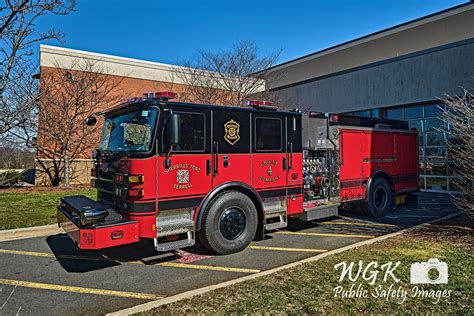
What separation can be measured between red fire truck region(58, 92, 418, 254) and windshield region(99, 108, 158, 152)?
0.06ft

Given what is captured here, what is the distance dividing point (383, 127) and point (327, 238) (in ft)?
13.8

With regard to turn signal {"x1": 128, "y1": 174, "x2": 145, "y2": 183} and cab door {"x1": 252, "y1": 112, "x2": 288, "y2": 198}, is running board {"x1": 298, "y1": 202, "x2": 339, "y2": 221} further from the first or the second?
turn signal {"x1": 128, "y1": 174, "x2": 145, "y2": 183}

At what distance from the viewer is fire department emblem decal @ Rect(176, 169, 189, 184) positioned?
5312mm

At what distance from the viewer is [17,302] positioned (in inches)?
162

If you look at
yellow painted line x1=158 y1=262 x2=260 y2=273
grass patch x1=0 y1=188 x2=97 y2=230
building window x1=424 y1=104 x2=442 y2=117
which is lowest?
yellow painted line x1=158 y1=262 x2=260 y2=273

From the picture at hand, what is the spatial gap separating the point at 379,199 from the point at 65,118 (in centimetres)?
1506

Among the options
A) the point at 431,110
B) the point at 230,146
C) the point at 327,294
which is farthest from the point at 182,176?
the point at 431,110

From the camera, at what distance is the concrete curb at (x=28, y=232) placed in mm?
7277

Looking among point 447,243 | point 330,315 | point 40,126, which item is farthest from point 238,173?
point 40,126

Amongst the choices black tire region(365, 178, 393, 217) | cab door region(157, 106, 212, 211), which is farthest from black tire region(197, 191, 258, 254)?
black tire region(365, 178, 393, 217)

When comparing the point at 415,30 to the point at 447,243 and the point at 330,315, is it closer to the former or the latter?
the point at 447,243

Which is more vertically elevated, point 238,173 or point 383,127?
point 383,127

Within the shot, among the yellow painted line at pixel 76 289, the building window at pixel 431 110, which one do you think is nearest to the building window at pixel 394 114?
the building window at pixel 431 110

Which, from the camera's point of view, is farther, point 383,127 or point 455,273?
point 383,127
